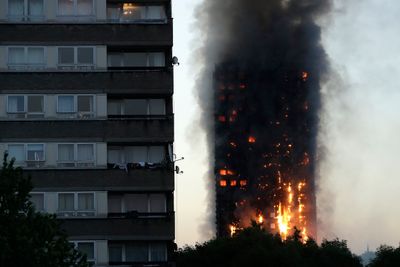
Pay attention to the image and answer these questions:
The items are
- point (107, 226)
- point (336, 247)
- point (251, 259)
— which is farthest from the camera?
point (336, 247)

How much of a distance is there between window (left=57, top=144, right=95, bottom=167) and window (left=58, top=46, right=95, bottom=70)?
4.61m

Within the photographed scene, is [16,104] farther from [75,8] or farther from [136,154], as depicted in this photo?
[136,154]

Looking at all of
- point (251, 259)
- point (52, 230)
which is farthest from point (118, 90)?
point (251, 259)

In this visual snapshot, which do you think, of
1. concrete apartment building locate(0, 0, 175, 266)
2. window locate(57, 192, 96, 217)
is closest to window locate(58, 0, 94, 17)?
concrete apartment building locate(0, 0, 175, 266)

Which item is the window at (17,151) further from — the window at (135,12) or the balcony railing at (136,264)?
the window at (135,12)

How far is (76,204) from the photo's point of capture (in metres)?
59.8

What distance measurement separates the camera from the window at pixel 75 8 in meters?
62.4

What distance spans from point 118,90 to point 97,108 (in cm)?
158

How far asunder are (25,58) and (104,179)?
8397 mm

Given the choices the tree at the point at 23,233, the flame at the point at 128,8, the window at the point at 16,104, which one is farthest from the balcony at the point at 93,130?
the tree at the point at 23,233

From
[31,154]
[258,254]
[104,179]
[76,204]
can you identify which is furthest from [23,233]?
[258,254]

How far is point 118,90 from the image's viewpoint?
6106cm

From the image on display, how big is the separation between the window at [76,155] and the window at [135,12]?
8006 mm

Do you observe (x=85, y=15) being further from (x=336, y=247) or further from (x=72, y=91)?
(x=336, y=247)
